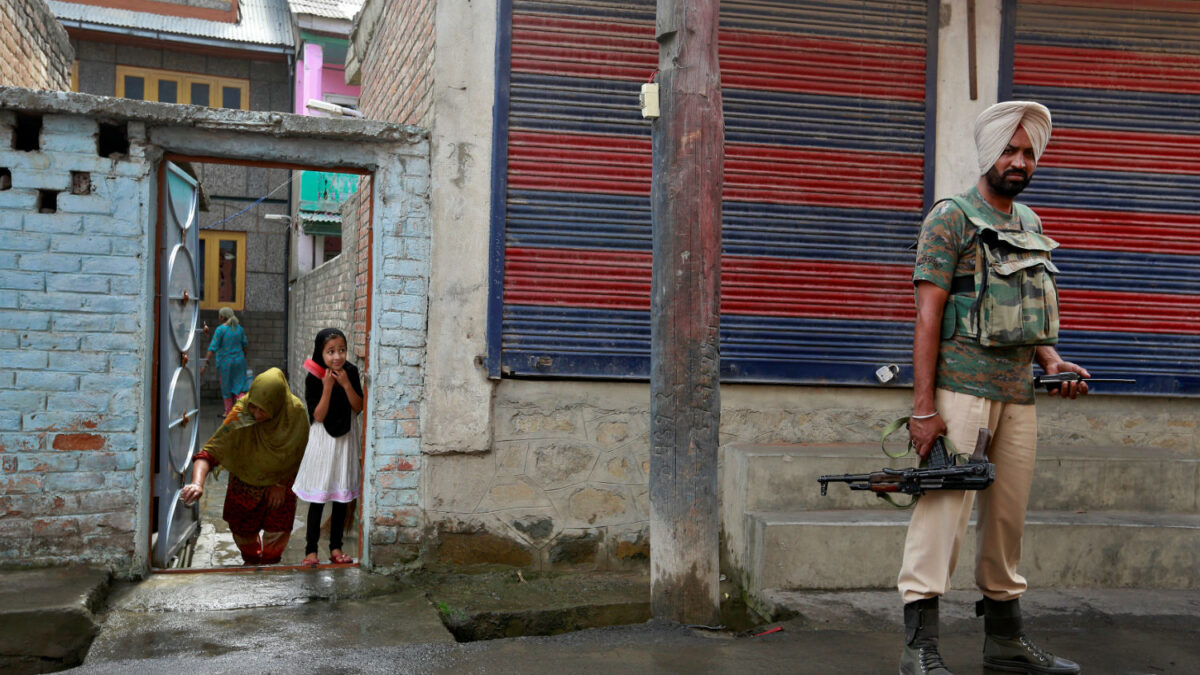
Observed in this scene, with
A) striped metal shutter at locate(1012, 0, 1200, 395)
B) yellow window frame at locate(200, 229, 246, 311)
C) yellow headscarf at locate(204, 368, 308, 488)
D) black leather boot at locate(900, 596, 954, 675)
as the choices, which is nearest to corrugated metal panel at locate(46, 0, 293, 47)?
yellow window frame at locate(200, 229, 246, 311)

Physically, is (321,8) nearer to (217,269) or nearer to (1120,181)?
(217,269)

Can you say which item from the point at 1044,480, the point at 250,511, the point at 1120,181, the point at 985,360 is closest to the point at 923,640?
the point at 985,360

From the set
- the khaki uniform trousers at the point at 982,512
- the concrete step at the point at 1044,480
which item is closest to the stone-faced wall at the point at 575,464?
the concrete step at the point at 1044,480

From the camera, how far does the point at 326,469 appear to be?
17.4ft

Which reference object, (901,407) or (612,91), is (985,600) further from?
(612,91)

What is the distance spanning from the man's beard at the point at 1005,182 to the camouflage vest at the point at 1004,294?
12cm

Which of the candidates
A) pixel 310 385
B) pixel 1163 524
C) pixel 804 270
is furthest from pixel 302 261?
pixel 1163 524

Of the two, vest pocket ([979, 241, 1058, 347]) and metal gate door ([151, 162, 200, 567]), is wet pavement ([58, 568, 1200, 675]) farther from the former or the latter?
vest pocket ([979, 241, 1058, 347])

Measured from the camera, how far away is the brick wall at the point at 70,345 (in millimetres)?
4457

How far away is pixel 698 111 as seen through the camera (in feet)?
12.6

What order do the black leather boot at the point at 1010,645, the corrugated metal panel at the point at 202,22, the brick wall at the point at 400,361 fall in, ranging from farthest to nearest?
1. the corrugated metal panel at the point at 202,22
2. the brick wall at the point at 400,361
3. the black leather boot at the point at 1010,645

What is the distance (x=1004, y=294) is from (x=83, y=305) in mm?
4192

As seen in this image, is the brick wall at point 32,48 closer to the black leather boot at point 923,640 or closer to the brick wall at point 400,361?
the brick wall at point 400,361

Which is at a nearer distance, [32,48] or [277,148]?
[277,148]
